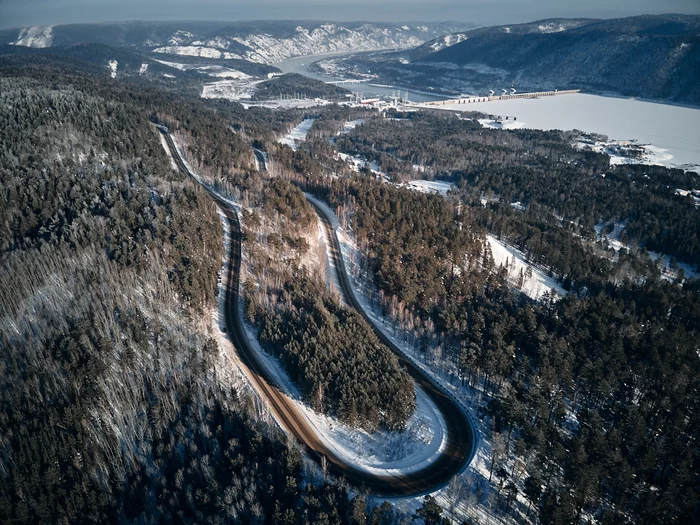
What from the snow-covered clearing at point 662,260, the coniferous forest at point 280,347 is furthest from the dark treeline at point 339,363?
the snow-covered clearing at point 662,260

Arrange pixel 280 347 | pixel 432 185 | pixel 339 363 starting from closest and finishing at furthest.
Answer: pixel 339 363 < pixel 280 347 < pixel 432 185

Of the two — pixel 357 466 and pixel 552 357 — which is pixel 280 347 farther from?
pixel 552 357

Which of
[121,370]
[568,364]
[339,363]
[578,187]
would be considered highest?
[578,187]

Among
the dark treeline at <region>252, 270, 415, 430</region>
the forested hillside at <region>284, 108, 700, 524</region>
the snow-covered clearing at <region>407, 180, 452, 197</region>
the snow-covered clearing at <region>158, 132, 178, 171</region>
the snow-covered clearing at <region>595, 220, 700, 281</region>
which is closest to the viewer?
the forested hillside at <region>284, 108, 700, 524</region>

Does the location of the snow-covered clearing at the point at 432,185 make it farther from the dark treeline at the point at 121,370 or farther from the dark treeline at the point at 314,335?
the dark treeline at the point at 121,370

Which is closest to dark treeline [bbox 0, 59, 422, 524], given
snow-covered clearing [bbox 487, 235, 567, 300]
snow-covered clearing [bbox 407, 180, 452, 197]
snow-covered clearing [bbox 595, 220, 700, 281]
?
snow-covered clearing [bbox 487, 235, 567, 300]

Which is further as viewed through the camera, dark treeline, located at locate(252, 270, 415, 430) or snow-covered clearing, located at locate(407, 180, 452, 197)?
snow-covered clearing, located at locate(407, 180, 452, 197)

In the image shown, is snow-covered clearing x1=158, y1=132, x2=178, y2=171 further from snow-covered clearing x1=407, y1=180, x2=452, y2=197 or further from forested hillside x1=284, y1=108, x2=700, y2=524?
snow-covered clearing x1=407, y1=180, x2=452, y2=197

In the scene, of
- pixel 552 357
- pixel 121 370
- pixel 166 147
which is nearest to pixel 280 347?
pixel 121 370

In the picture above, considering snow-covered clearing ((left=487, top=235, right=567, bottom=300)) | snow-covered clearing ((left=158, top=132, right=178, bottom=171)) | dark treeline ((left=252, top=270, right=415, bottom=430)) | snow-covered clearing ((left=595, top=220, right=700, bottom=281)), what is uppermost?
snow-covered clearing ((left=158, top=132, right=178, bottom=171))
